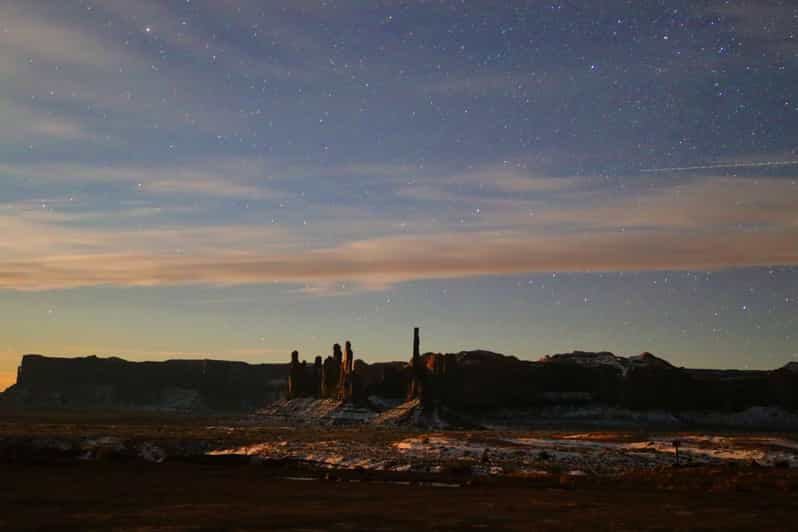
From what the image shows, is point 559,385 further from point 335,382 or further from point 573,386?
point 335,382

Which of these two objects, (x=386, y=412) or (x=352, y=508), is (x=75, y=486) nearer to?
(x=352, y=508)

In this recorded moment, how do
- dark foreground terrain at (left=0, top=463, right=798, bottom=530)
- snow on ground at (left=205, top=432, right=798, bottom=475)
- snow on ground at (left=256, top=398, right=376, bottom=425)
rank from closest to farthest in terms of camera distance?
dark foreground terrain at (left=0, top=463, right=798, bottom=530), snow on ground at (left=205, top=432, right=798, bottom=475), snow on ground at (left=256, top=398, right=376, bottom=425)

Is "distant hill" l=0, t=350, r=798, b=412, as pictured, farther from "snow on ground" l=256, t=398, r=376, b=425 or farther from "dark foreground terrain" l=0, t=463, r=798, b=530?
"dark foreground terrain" l=0, t=463, r=798, b=530

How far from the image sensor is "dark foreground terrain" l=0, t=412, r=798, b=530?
2047cm

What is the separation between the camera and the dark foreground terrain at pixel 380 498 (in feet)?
67.2

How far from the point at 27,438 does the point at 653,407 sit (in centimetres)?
12923

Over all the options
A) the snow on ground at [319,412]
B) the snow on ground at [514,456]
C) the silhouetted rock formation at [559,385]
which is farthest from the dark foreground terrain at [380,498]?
the silhouetted rock formation at [559,385]

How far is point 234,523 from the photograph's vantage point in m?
20.3

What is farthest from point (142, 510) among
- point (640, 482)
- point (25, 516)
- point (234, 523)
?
point (640, 482)

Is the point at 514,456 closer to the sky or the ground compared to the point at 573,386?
closer to the ground

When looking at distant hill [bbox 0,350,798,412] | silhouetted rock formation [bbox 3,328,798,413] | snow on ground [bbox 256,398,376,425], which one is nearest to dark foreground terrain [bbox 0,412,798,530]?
snow on ground [bbox 256,398,376,425]

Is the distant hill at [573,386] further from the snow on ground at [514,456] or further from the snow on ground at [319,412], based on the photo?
the snow on ground at [514,456]

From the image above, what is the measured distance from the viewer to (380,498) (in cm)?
2672

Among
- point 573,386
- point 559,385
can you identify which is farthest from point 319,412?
point 573,386
